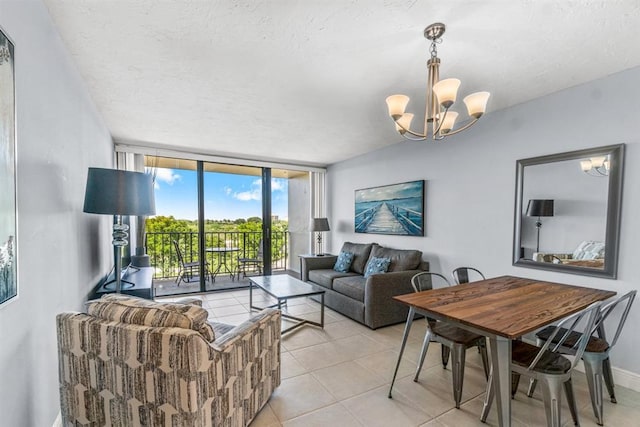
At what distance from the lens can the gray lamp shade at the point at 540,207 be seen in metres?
2.55

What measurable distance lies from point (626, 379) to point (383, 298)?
6.44ft

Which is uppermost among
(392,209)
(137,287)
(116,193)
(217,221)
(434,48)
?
(434,48)

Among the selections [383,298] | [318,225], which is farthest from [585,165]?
[318,225]

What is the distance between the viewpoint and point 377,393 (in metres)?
2.04

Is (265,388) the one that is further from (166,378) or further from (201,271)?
(201,271)

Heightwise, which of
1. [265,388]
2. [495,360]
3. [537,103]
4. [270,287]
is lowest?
[265,388]

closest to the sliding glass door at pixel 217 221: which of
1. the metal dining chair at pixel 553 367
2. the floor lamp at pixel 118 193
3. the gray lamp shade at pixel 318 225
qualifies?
the gray lamp shade at pixel 318 225

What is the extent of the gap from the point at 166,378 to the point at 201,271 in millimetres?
3724

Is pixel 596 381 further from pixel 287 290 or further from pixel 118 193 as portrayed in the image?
pixel 118 193

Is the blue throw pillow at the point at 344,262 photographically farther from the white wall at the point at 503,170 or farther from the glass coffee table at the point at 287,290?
the glass coffee table at the point at 287,290

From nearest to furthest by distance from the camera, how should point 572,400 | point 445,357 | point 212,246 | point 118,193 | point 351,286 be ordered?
point 572,400 → point 118,193 → point 445,357 → point 351,286 → point 212,246

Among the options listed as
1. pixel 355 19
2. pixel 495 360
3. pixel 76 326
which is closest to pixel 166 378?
pixel 76 326

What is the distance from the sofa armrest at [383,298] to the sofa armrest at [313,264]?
4.93 feet

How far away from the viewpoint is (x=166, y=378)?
1.22 metres
